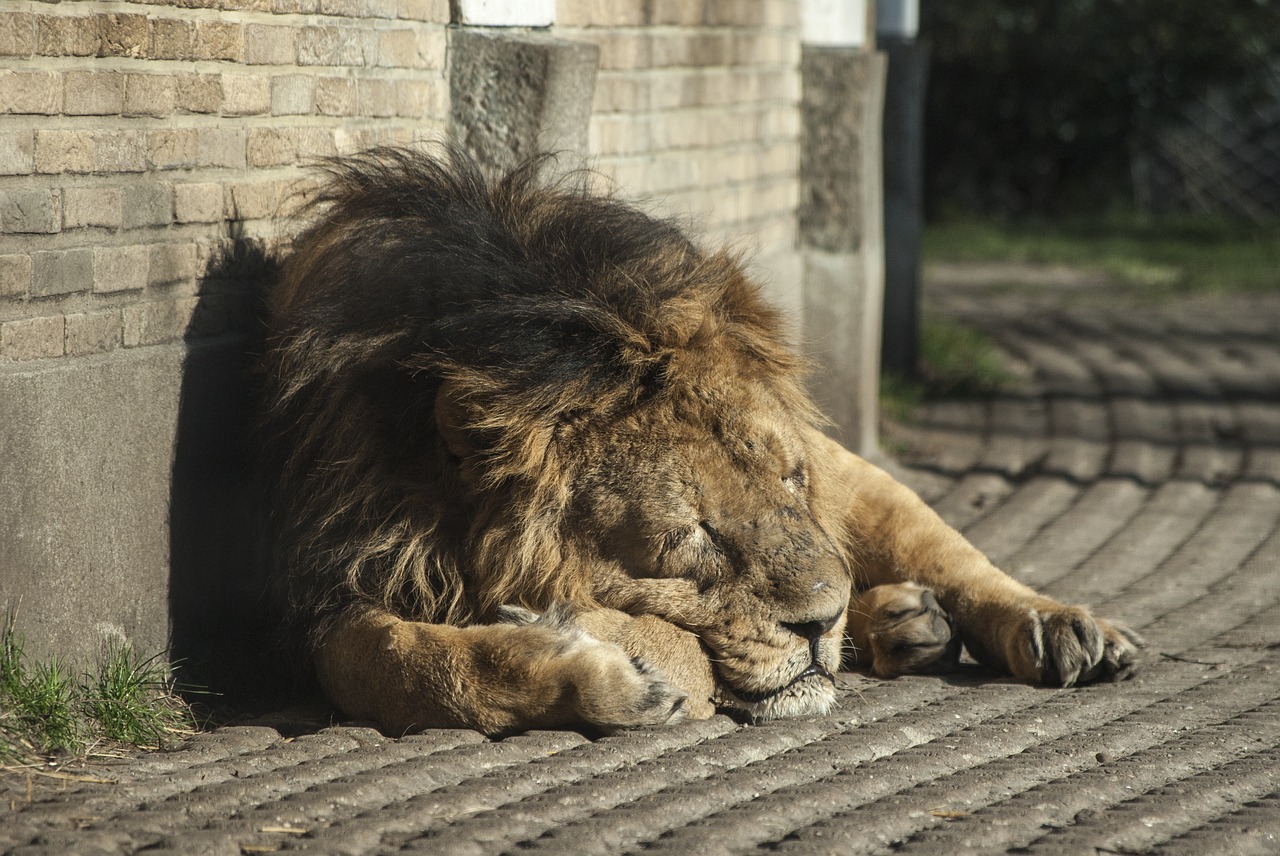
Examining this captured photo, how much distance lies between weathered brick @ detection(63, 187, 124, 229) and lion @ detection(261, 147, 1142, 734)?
1.54ft

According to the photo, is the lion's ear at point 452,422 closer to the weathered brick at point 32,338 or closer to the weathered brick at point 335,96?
the weathered brick at point 32,338

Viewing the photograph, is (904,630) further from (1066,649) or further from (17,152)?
(17,152)

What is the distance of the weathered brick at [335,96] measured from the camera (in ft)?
14.0

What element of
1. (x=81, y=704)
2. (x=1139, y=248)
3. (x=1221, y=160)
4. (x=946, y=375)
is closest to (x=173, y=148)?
(x=81, y=704)

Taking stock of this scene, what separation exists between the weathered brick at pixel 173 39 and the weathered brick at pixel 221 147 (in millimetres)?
208

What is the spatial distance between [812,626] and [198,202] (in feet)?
6.41

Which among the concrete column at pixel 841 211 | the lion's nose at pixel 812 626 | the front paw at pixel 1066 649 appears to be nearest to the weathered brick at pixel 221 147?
the lion's nose at pixel 812 626

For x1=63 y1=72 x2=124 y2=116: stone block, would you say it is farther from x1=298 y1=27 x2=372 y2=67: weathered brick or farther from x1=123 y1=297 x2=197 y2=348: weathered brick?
x1=298 y1=27 x2=372 y2=67: weathered brick

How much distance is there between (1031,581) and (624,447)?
96.7 inches

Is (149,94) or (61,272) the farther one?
(149,94)

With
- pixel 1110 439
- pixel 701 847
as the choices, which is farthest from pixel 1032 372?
pixel 701 847

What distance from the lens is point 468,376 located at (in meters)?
3.34

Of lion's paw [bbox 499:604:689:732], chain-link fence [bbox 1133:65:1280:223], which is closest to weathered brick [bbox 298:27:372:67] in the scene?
lion's paw [bbox 499:604:689:732]

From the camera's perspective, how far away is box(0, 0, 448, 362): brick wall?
3.39 metres
